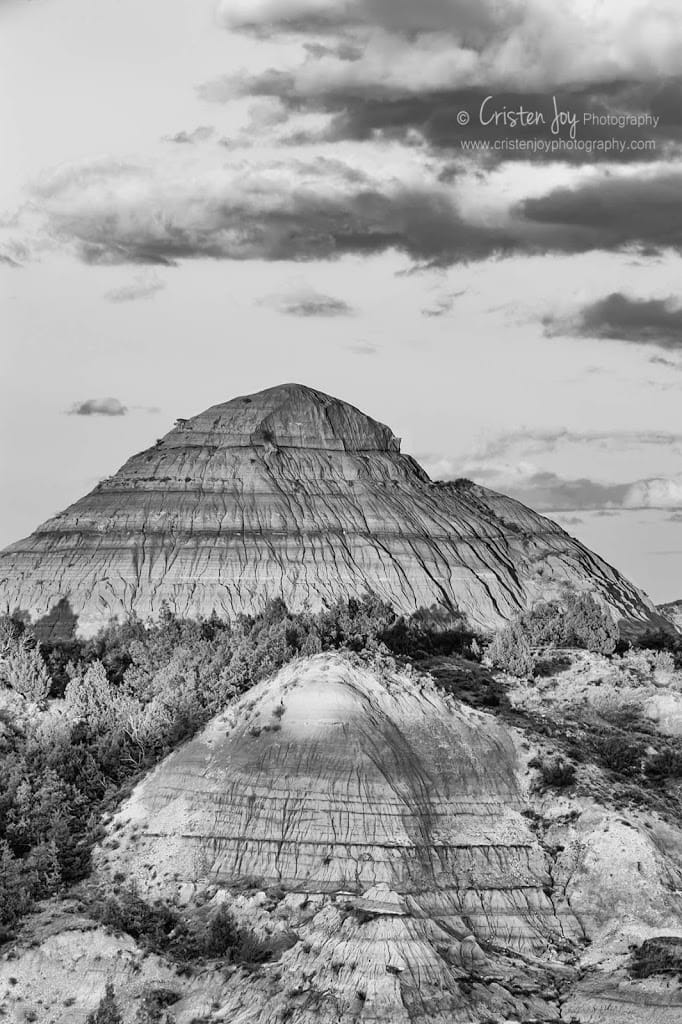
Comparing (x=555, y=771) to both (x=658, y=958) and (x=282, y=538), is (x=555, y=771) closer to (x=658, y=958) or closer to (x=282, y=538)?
(x=658, y=958)

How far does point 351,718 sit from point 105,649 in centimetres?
3648

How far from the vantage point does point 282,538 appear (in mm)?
100625

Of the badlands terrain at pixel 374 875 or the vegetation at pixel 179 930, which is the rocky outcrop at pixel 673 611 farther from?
the vegetation at pixel 179 930

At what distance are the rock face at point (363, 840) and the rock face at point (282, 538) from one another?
36.8m

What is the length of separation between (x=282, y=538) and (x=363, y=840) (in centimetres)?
4651

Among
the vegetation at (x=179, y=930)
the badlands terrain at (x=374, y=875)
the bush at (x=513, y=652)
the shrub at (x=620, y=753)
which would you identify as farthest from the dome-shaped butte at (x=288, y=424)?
the vegetation at (x=179, y=930)

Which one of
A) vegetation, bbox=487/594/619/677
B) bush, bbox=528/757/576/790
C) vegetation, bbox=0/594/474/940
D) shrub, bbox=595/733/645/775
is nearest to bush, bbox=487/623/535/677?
vegetation, bbox=487/594/619/677

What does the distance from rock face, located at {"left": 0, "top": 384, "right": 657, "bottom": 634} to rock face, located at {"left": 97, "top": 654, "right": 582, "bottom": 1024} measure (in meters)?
36.8

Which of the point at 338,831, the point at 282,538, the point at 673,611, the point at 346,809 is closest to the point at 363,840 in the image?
the point at 338,831

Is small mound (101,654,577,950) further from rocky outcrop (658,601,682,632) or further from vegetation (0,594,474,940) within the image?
rocky outcrop (658,601,682,632)

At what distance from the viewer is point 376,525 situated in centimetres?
10262

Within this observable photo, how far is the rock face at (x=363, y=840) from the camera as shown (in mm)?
49031

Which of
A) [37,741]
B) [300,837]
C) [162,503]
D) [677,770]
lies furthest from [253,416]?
[300,837]

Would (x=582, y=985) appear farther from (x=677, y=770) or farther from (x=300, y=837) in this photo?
(x=677, y=770)
